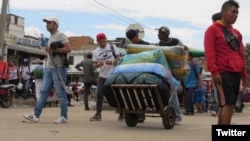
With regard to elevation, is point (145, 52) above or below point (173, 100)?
above

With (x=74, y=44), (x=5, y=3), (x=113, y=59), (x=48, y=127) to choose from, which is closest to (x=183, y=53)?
(x=113, y=59)

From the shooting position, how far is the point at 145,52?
25.9 ft

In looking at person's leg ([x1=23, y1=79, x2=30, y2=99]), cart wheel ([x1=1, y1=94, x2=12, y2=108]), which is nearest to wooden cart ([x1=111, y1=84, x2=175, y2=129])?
cart wheel ([x1=1, y1=94, x2=12, y2=108])

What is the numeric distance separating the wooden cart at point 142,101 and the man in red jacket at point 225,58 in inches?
60.4

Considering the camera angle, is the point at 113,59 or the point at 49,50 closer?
the point at 49,50

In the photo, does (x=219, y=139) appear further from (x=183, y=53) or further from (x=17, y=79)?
(x=17, y=79)

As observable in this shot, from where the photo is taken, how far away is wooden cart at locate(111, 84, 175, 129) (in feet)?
24.3

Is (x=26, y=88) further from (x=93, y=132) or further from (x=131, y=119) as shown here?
(x=93, y=132)

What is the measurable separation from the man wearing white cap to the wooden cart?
46.4 inches

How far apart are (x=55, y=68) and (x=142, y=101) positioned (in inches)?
71.8

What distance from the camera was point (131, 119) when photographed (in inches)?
316

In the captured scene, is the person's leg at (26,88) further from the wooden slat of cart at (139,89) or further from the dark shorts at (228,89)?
the dark shorts at (228,89)

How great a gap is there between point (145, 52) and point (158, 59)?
1.06 ft

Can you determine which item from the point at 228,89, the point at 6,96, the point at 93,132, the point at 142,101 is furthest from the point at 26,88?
the point at 228,89
